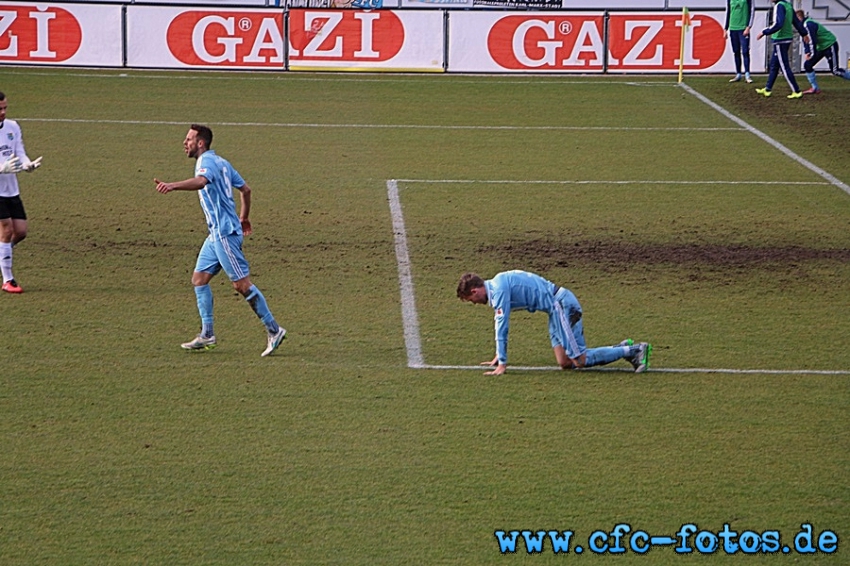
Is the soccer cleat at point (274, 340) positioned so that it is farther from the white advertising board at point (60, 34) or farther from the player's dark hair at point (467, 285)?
the white advertising board at point (60, 34)

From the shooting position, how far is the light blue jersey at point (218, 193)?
1125 cm

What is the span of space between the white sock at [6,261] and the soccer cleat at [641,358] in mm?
7002

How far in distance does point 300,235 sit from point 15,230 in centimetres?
430

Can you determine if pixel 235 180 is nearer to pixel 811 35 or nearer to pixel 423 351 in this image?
pixel 423 351

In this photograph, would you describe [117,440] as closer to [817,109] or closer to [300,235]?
[300,235]

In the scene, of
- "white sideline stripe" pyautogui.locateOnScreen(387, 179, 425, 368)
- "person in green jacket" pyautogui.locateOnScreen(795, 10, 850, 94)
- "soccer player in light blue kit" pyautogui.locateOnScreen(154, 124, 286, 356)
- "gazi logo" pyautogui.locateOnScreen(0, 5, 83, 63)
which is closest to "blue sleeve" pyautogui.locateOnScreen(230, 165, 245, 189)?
"soccer player in light blue kit" pyautogui.locateOnScreen(154, 124, 286, 356)

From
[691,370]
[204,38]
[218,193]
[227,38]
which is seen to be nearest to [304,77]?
[227,38]

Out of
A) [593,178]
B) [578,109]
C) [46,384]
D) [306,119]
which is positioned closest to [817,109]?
[578,109]

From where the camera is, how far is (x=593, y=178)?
20.8m

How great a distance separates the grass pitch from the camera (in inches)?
332

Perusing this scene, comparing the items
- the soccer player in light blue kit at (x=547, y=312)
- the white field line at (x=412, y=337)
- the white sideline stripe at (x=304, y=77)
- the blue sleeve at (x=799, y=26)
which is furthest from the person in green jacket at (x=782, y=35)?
the soccer player in light blue kit at (x=547, y=312)

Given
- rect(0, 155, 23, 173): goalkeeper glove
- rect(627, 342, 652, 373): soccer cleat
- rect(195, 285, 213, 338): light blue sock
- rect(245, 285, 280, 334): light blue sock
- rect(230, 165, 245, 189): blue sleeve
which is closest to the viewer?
rect(627, 342, 652, 373): soccer cleat

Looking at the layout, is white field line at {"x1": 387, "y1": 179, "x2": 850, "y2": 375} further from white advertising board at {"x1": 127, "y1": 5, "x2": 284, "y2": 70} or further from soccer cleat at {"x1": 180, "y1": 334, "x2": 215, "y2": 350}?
white advertising board at {"x1": 127, "y1": 5, "x2": 284, "y2": 70}

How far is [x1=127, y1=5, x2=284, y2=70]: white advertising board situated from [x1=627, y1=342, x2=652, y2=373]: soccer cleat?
68.9ft
